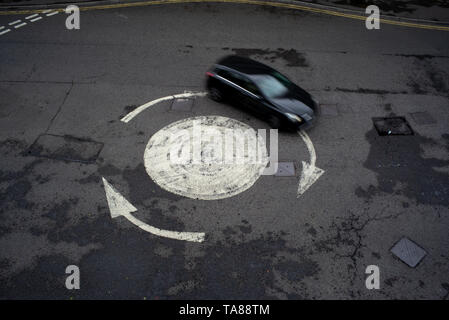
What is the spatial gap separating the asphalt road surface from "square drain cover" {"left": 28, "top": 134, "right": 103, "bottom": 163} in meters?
0.06

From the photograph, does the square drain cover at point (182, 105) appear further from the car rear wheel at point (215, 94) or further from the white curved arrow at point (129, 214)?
the white curved arrow at point (129, 214)

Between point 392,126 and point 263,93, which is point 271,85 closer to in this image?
point 263,93

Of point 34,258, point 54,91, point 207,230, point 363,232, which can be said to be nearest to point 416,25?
point 363,232

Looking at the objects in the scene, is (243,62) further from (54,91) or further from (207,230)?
(54,91)

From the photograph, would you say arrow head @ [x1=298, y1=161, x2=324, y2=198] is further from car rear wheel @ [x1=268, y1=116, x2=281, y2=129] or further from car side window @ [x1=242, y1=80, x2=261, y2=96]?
car side window @ [x1=242, y1=80, x2=261, y2=96]

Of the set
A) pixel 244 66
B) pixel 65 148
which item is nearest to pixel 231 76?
pixel 244 66

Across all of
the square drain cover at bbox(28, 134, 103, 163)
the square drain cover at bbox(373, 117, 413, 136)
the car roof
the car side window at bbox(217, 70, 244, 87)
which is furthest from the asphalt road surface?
the car roof

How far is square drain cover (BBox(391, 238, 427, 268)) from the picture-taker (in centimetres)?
729

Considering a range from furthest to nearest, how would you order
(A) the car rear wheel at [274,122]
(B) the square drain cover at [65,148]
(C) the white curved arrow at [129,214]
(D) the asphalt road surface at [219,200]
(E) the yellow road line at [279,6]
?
(E) the yellow road line at [279,6] < (A) the car rear wheel at [274,122] < (B) the square drain cover at [65,148] < (C) the white curved arrow at [129,214] < (D) the asphalt road surface at [219,200]

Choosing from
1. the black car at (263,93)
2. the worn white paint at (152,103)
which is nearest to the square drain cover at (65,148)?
the worn white paint at (152,103)

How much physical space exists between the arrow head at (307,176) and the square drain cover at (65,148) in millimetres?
6319

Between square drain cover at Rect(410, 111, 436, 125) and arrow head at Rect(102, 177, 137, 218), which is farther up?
square drain cover at Rect(410, 111, 436, 125)

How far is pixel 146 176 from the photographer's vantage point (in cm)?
895

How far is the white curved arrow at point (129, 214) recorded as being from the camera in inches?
302
